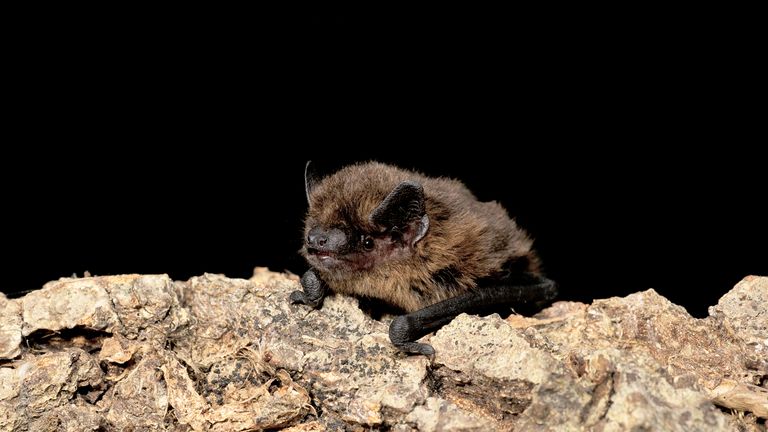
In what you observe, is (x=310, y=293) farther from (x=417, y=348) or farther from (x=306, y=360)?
(x=417, y=348)

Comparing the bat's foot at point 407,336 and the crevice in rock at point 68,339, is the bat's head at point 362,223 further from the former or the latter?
the crevice in rock at point 68,339

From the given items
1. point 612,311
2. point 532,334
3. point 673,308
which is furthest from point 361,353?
point 673,308

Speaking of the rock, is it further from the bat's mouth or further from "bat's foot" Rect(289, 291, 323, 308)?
the bat's mouth

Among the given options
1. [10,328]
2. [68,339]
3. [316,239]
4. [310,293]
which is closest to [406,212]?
[316,239]

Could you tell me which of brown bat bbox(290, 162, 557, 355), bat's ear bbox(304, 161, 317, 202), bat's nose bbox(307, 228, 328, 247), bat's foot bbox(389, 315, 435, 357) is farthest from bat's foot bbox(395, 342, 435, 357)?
bat's ear bbox(304, 161, 317, 202)

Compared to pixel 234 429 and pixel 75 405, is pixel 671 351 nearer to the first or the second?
pixel 234 429

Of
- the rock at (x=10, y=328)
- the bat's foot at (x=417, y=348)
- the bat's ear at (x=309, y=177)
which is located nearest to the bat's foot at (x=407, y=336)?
the bat's foot at (x=417, y=348)
